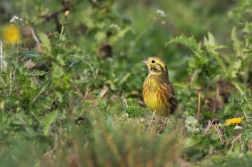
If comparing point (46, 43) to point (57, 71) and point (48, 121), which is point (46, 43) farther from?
point (48, 121)

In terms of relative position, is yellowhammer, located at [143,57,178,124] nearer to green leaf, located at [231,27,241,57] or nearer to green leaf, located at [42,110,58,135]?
green leaf, located at [231,27,241,57]

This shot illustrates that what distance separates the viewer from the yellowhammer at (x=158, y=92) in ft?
19.1

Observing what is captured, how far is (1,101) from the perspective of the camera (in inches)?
180

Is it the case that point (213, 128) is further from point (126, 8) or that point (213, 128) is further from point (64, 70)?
point (126, 8)

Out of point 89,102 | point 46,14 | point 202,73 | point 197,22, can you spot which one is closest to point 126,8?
point 197,22

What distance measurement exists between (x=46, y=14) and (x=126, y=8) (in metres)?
3.75

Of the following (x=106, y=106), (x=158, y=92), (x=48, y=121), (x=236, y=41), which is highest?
(x=236, y=41)

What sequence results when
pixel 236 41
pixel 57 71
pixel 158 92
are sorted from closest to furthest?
pixel 57 71, pixel 158 92, pixel 236 41

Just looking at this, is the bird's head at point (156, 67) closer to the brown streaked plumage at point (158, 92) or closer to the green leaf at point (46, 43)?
the brown streaked plumage at point (158, 92)

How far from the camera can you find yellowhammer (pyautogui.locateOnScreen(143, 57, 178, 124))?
581cm

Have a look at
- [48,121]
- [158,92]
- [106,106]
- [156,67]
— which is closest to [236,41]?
[156,67]

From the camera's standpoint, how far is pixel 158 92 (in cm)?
585

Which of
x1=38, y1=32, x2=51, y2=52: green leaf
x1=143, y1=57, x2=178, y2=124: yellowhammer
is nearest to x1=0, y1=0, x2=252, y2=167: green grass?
x1=38, y1=32, x2=51, y2=52: green leaf

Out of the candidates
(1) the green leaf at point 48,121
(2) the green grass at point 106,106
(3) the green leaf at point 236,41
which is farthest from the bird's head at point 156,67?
(1) the green leaf at point 48,121
